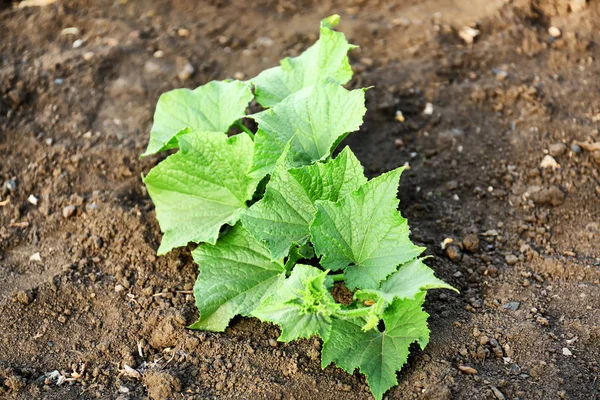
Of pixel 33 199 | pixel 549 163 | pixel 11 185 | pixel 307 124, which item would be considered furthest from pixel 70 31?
pixel 549 163

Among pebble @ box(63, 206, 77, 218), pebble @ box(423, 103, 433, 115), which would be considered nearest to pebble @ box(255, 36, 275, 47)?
pebble @ box(423, 103, 433, 115)

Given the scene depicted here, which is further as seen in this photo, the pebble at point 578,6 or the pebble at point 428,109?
the pebble at point 578,6

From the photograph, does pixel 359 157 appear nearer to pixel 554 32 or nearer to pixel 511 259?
pixel 511 259

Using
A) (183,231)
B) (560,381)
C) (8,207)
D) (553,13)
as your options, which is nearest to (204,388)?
(183,231)

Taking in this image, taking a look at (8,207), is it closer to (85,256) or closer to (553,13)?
(85,256)

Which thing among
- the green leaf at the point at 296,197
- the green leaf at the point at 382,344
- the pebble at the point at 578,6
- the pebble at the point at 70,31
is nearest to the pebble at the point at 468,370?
the green leaf at the point at 382,344

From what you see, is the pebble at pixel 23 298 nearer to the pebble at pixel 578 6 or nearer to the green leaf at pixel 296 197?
the green leaf at pixel 296 197

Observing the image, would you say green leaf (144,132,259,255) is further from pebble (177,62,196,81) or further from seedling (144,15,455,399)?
pebble (177,62,196,81)
